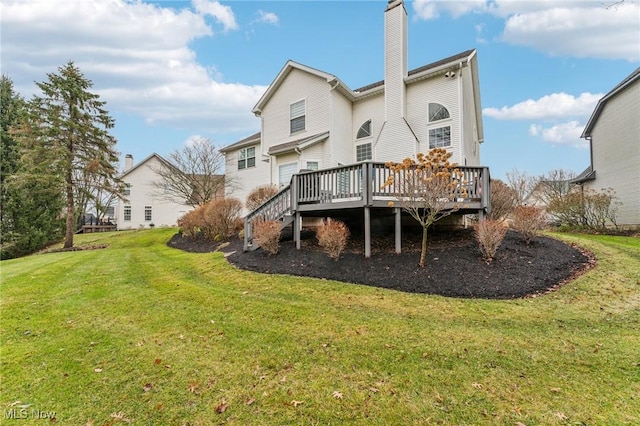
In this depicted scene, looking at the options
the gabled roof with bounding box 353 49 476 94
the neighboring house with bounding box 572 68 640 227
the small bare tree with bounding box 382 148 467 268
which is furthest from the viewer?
the neighboring house with bounding box 572 68 640 227

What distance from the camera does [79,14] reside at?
11.0 meters

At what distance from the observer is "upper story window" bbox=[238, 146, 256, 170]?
2065 cm

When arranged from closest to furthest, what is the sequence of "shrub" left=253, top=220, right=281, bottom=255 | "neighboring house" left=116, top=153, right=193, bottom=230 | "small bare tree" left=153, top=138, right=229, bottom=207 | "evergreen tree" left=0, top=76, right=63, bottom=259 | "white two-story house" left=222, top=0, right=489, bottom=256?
"white two-story house" left=222, top=0, right=489, bottom=256, "shrub" left=253, top=220, right=281, bottom=255, "evergreen tree" left=0, top=76, right=63, bottom=259, "small bare tree" left=153, top=138, right=229, bottom=207, "neighboring house" left=116, top=153, right=193, bottom=230

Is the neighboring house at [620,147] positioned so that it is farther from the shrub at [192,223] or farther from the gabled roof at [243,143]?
the shrub at [192,223]

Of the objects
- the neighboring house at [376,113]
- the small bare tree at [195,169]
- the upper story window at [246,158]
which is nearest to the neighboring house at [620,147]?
the neighboring house at [376,113]

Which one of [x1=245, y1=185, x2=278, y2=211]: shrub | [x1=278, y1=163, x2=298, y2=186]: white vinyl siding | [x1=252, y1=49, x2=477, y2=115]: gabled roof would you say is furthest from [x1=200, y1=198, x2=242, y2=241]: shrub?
[x1=252, y1=49, x2=477, y2=115]: gabled roof

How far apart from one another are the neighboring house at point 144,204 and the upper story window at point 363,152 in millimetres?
22790

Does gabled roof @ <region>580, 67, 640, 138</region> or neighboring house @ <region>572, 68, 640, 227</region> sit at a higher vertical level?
gabled roof @ <region>580, 67, 640, 138</region>

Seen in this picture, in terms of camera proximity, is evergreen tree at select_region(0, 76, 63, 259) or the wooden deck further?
evergreen tree at select_region(0, 76, 63, 259)

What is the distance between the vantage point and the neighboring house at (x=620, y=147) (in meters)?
14.9

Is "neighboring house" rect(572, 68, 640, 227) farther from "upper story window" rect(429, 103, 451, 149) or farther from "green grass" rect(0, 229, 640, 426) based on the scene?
"green grass" rect(0, 229, 640, 426)

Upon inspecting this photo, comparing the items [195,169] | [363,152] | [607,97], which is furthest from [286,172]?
[607,97]

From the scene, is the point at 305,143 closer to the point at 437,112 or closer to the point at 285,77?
the point at 285,77

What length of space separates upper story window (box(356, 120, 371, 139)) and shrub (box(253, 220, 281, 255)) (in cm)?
868
